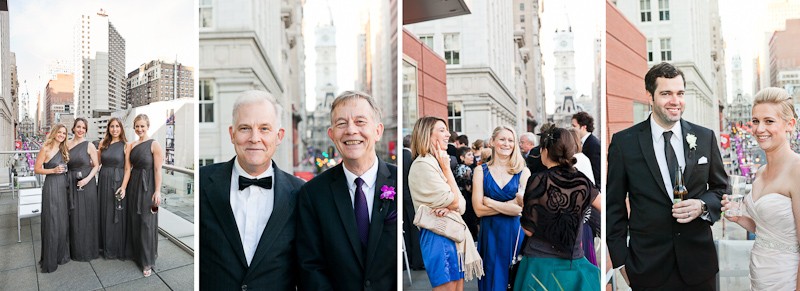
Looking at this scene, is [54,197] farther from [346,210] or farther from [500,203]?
[500,203]

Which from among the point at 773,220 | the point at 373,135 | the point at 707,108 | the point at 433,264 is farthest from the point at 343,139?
the point at 773,220

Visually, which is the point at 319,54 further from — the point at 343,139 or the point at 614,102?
the point at 614,102

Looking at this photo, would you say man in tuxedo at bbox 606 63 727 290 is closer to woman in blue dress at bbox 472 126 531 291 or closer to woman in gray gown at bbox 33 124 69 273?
woman in blue dress at bbox 472 126 531 291

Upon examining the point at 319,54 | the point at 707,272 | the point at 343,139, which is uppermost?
the point at 319,54

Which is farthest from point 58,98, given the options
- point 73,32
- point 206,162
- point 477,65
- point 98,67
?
point 477,65

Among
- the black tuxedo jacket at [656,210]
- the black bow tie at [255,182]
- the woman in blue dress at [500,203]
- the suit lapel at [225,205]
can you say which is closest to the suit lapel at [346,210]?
the black bow tie at [255,182]

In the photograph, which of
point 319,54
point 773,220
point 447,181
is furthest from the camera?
point 319,54

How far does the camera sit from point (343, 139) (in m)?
3.61

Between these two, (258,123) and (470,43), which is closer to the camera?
(258,123)

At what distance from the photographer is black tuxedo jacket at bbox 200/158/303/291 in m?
3.48

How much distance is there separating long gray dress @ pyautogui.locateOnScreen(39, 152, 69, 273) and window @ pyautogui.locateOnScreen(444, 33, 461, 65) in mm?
2386

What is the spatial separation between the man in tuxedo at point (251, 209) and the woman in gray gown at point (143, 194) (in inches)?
11.7

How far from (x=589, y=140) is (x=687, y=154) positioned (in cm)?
56

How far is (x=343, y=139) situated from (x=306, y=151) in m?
0.25
